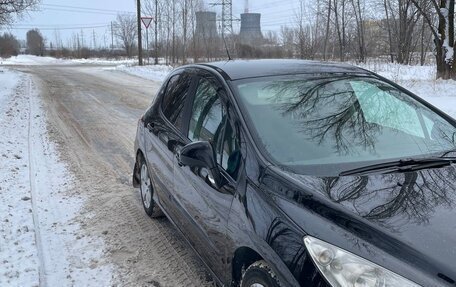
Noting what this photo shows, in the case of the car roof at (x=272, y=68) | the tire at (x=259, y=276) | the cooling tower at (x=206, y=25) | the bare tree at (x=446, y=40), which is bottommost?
the tire at (x=259, y=276)

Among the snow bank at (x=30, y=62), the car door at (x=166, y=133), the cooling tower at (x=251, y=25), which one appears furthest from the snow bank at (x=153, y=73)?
the cooling tower at (x=251, y=25)

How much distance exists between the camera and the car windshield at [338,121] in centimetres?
289

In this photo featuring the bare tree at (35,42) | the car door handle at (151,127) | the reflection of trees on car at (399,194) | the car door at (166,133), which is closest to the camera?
the reflection of trees on car at (399,194)

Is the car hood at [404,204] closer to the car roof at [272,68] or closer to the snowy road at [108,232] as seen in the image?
the car roof at [272,68]

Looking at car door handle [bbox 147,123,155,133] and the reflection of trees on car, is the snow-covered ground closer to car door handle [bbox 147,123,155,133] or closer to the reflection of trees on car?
car door handle [bbox 147,123,155,133]

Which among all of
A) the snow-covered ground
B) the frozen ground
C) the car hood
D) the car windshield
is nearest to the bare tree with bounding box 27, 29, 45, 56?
the frozen ground

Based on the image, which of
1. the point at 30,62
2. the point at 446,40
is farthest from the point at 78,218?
the point at 30,62

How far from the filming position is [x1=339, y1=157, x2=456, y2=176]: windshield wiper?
2.63 m

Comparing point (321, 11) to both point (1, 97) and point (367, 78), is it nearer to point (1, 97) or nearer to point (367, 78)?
point (1, 97)

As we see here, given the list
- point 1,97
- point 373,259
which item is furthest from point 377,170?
point 1,97

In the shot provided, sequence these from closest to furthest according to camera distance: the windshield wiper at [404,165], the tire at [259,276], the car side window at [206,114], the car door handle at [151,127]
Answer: the tire at [259,276], the windshield wiper at [404,165], the car side window at [206,114], the car door handle at [151,127]

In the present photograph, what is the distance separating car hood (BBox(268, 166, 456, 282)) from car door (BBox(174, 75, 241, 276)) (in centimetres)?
48

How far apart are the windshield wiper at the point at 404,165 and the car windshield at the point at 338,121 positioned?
0.33ft

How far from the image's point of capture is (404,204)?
2.24 m
